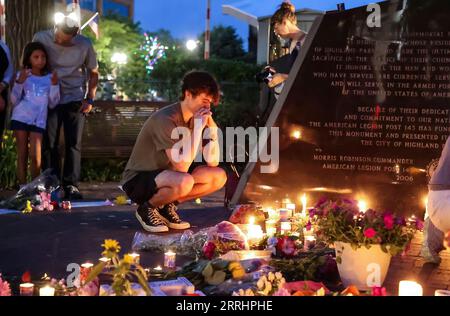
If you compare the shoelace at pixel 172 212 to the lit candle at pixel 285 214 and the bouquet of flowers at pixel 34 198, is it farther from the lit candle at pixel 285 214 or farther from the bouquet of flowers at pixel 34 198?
the bouquet of flowers at pixel 34 198

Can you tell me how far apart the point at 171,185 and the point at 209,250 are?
1.26 meters

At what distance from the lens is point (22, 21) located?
10.3 meters

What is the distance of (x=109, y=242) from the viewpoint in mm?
3467

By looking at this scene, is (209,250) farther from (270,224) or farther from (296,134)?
(296,134)

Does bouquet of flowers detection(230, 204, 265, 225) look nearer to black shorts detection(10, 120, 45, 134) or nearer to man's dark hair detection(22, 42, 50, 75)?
black shorts detection(10, 120, 45, 134)

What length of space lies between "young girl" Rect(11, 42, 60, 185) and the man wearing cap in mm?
131

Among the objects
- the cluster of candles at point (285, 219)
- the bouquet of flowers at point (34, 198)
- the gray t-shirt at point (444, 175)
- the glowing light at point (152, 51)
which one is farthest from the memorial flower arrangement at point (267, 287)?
the glowing light at point (152, 51)

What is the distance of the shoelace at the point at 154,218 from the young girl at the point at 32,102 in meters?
2.56

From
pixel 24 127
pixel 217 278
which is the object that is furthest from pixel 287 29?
pixel 217 278

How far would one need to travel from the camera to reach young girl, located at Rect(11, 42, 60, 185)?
28.5 feet

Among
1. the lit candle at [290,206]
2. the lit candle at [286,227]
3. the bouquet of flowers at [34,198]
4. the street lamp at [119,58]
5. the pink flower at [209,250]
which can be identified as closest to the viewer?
the pink flower at [209,250]

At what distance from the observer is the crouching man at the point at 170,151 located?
21.3 ft
